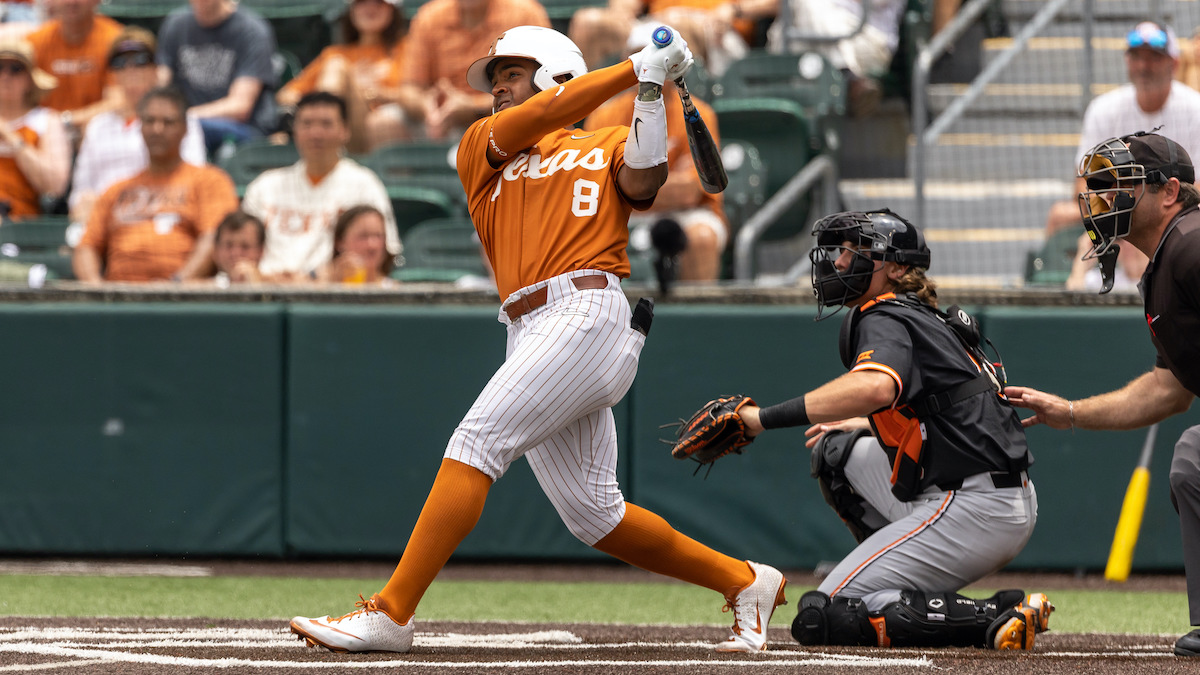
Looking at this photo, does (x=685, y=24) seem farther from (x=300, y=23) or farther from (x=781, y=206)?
(x=300, y=23)

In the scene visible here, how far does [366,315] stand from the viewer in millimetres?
6785

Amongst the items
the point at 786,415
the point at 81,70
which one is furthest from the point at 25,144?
the point at 786,415

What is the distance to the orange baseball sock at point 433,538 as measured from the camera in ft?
11.7

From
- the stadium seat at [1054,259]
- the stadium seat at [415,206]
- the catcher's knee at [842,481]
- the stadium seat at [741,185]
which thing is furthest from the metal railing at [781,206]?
the catcher's knee at [842,481]

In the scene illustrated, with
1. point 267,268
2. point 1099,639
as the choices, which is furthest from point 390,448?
point 1099,639

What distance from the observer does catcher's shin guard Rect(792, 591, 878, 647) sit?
404cm

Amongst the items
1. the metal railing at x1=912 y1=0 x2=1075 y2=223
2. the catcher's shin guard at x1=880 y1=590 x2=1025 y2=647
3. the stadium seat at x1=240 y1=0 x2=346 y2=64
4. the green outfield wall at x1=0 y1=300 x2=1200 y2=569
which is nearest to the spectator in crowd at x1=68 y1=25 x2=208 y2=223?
the green outfield wall at x1=0 y1=300 x2=1200 y2=569

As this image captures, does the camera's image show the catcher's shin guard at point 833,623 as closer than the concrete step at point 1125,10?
Yes

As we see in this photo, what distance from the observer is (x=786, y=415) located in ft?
12.0

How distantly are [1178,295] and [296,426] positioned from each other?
14.2 ft

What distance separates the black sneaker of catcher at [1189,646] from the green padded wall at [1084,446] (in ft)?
9.03

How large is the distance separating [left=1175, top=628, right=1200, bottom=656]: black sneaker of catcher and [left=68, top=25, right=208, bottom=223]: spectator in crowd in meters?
6.15

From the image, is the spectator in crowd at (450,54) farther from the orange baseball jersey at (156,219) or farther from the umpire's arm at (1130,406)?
the umpire's arm at (1130,406)

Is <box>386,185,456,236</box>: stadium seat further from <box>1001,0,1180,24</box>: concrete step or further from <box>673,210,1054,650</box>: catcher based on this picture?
Answer: <box>673,210,1054,650</box>: catcher
